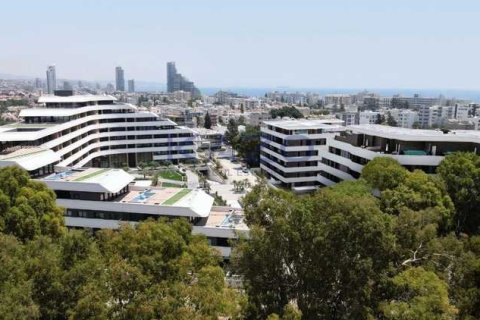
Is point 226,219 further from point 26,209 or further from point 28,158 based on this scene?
point 28,158

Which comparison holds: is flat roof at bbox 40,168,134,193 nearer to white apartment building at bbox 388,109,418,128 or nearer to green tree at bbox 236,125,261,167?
green tree at bbox 236,125,261,167

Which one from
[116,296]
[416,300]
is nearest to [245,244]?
[116,296]

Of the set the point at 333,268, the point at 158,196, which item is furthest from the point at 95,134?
the point at 333,268

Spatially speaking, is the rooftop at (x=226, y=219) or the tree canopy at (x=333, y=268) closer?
the tree canopy at (x=333, y=268)

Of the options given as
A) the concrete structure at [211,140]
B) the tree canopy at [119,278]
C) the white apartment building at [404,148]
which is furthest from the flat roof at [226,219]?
the concrete structure at [211,140]

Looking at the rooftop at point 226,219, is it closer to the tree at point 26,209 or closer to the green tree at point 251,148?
the tree at point 26,209

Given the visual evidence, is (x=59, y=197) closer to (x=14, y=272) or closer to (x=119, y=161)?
(x=14, y=272)
